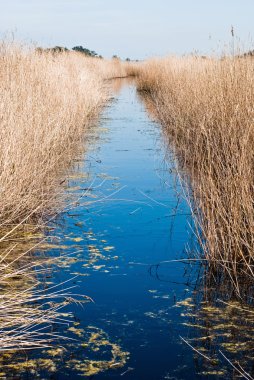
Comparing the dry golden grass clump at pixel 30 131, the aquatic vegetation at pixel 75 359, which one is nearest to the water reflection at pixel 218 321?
the aquatic vegetation at pixel 75 359

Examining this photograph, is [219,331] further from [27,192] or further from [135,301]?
[27,192]

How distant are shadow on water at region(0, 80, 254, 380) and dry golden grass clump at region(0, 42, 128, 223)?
0.35 m

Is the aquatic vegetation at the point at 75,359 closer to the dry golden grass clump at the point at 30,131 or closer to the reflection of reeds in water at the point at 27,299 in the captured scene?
the reflection of reeds in water at the point at 27,299

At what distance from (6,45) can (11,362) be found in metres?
5.86

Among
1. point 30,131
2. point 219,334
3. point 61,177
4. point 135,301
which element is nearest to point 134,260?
point 135,301

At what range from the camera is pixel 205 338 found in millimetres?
2736

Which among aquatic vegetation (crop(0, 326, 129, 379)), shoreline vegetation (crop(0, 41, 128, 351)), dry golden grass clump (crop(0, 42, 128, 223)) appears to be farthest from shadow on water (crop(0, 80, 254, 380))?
dry golden grass clump (crop(0, 42, 128, 223))

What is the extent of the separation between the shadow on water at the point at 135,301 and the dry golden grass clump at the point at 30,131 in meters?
0.35

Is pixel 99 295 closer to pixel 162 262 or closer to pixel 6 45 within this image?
pixel 162 262

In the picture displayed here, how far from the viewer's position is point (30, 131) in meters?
5.09

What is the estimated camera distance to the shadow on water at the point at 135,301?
249 cm

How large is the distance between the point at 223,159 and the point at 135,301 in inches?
63.1

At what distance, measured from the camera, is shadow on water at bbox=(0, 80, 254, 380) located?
249cm

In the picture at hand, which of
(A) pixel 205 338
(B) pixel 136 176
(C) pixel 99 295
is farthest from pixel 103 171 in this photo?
(A) pixel 205 338
